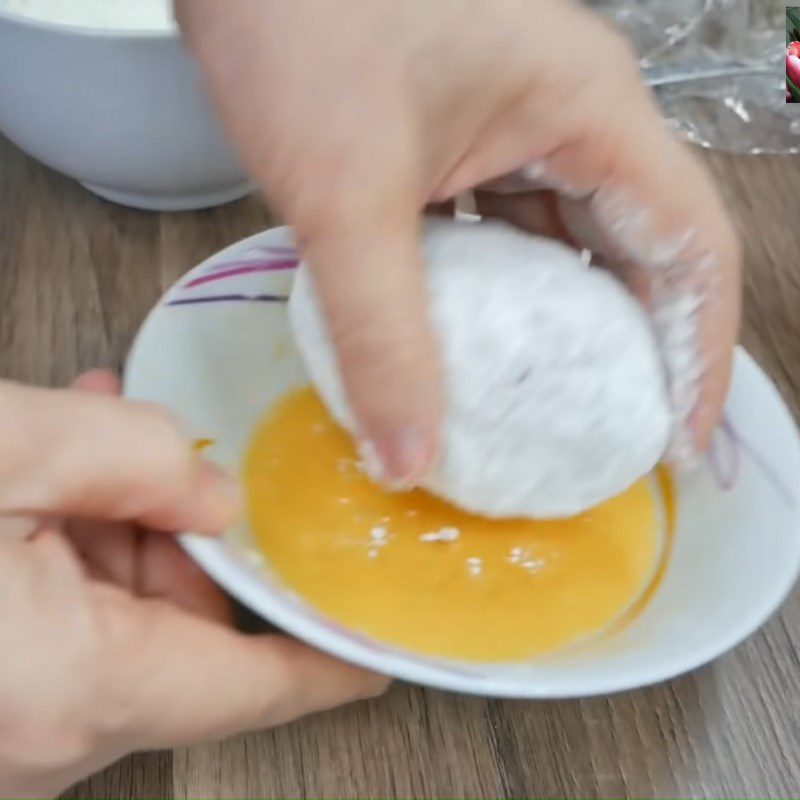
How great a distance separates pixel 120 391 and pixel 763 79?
816 mm

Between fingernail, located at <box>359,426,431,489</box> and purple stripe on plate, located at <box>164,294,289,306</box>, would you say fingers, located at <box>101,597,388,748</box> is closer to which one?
fingernail, located at <box>359,426,431,489</box>

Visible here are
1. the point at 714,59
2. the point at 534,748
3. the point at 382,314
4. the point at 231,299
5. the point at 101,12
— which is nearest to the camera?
the point at 382,314

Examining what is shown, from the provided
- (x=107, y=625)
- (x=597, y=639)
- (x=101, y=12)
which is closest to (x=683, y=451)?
(x=597, y=639)

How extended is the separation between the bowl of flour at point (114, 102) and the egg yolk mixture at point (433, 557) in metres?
0.25

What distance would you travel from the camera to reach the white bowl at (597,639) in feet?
1.65

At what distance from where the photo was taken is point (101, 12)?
83cm

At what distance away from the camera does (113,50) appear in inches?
27.3

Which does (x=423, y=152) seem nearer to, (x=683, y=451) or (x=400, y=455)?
(x=400, y=455)

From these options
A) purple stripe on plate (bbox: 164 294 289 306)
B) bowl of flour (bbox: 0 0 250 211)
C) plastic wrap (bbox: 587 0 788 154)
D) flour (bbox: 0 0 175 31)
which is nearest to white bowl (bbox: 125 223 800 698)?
purple stripe on plate (bbox: 164 294 289 306)

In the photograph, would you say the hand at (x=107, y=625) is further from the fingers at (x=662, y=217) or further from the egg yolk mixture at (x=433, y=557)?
the fingers at (x=662, y=217)

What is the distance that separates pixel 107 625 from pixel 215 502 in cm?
9

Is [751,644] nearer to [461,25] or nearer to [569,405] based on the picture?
[569,405]

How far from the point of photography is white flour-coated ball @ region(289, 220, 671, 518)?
1.78ft

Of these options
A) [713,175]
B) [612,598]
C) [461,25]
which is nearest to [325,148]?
[461,25]
